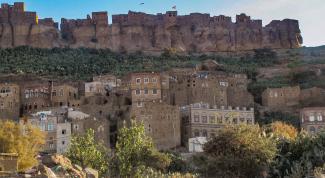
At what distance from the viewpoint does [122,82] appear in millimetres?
81375

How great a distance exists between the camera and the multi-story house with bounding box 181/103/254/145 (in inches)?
2827

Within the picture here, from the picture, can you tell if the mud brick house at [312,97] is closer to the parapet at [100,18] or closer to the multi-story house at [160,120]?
the multi-story house at [160,120]

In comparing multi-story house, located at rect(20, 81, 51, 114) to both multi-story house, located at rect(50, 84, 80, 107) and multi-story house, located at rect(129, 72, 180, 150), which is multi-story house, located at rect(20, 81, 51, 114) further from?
multi-story house, located at rect(129, 72, 180, 150)

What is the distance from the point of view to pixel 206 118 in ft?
240

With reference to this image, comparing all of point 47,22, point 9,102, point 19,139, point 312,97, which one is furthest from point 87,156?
point 47,22

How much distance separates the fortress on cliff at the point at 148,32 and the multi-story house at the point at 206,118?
45.6 m

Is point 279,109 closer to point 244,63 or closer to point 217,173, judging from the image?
point 244,63

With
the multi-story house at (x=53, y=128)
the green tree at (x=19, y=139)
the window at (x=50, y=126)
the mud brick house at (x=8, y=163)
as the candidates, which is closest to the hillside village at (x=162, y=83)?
the multi-story house at (x=53, y=128)

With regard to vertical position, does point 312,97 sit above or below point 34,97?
below

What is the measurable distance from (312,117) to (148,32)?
49023 millimetres

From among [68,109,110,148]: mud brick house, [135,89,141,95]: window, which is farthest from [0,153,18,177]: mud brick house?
[135,89,141,95]: window

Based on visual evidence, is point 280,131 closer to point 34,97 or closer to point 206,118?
point 206,118

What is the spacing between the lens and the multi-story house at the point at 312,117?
7531 cm

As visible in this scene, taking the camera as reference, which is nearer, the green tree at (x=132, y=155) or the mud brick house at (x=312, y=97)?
the green tree at (x=132, y=155)
